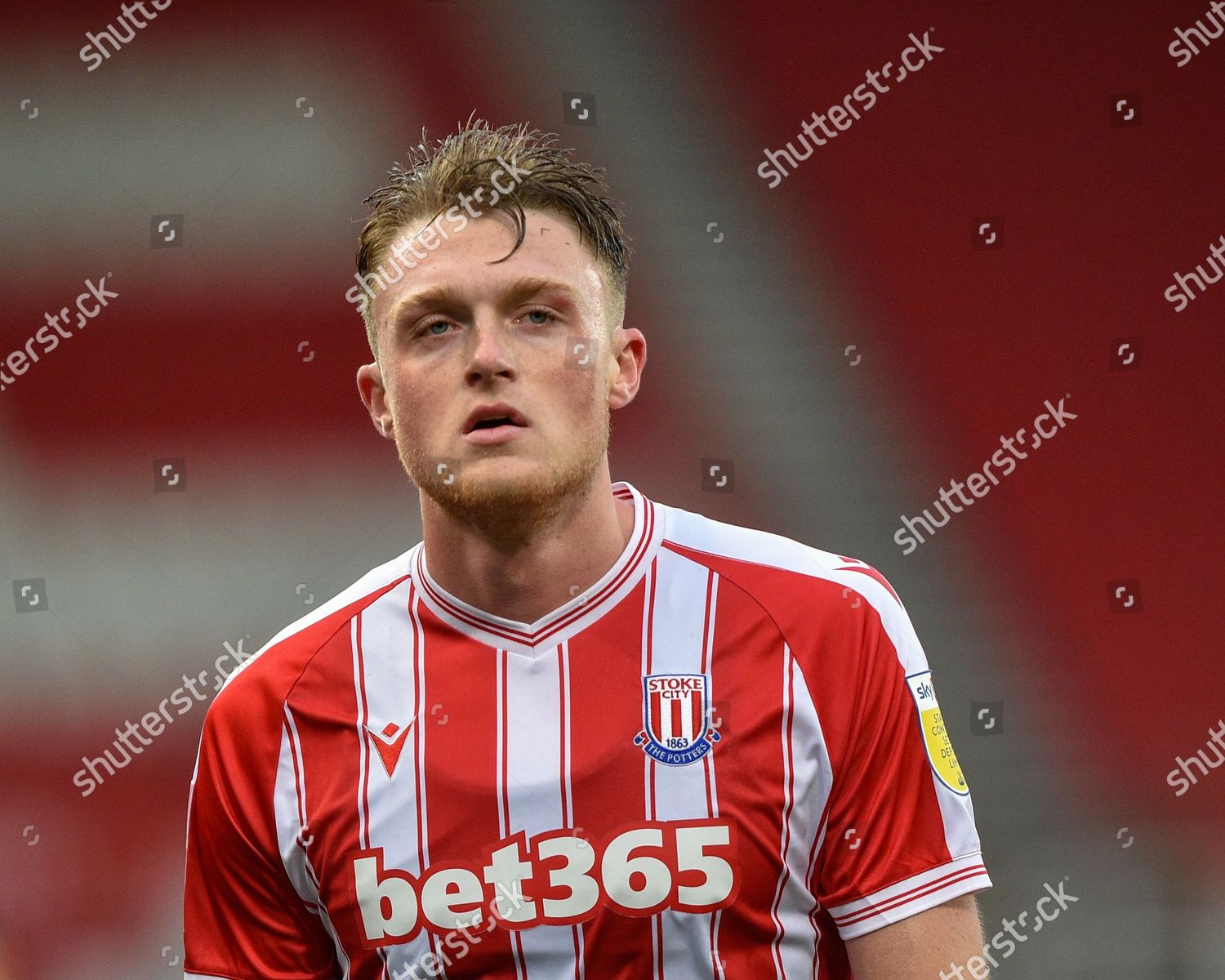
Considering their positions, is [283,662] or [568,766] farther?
[283,662]

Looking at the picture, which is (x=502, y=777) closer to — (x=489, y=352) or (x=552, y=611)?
(x=552, y=611)

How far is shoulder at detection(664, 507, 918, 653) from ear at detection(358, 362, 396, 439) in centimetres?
43

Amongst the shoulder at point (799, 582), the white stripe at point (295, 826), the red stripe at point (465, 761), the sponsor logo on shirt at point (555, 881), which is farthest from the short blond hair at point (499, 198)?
the sponsor logo on shirt at point (555, 881)

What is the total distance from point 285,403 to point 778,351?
1.24 meters

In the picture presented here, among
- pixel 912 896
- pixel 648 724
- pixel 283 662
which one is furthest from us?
pixel 283 662

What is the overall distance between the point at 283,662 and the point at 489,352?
543mm

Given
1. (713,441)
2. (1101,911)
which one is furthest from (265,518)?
(1101,911)

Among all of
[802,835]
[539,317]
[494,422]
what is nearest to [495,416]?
[494,422]

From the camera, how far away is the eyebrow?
5.19 feet

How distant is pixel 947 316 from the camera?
3070 mm

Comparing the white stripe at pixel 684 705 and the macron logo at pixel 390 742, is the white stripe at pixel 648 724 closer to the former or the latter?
the white stripe at pixel 684 705

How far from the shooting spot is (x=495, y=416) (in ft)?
5.05

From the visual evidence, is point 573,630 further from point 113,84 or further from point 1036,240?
point 113,84

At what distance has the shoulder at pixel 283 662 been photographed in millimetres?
1691
